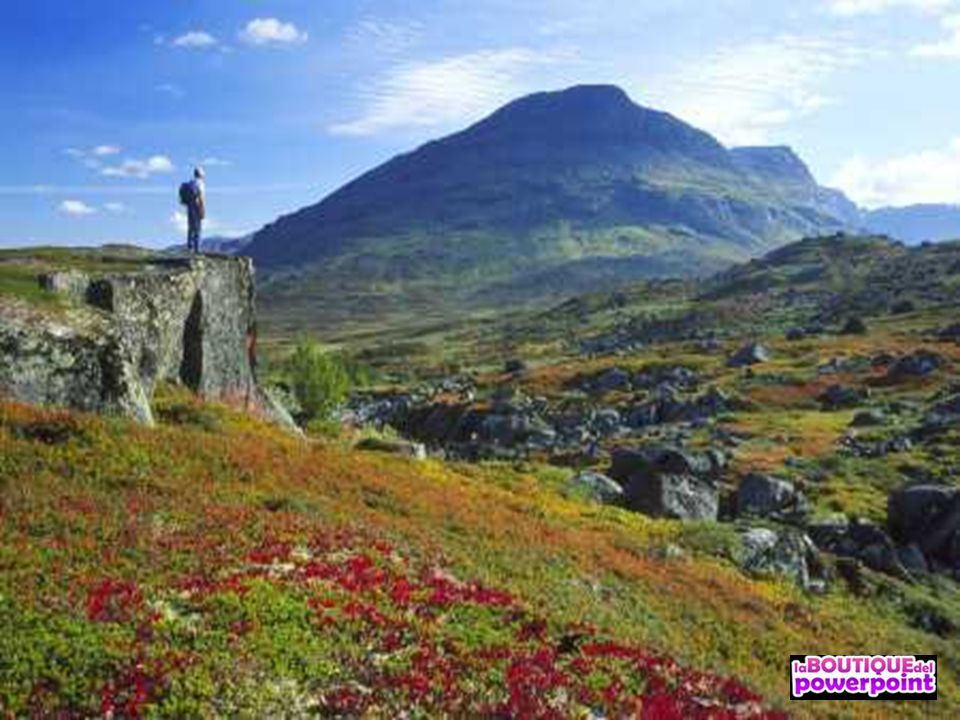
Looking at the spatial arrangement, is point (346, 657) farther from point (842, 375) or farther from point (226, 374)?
point (842, 375)

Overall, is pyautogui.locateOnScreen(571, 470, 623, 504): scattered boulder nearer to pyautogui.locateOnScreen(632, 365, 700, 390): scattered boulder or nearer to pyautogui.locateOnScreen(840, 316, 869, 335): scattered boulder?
pyautogui.locateOnScreen(632, 365, 700, 390): scattered boulder

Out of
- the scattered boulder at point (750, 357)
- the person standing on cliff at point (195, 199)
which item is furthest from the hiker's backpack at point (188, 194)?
the scattered boulder at point (750, 357)

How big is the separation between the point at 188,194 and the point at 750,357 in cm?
11575

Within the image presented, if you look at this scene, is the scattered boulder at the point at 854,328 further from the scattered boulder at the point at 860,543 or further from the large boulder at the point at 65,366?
the large boulder at the point at 65,366

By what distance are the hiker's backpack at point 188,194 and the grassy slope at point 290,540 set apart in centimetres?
1149

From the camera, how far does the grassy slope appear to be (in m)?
19.9

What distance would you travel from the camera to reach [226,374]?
5206 cm

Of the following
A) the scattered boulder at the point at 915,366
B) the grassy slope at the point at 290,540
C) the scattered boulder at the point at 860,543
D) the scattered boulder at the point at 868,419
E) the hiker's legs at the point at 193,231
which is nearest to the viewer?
the grassy slope at the point at 290,540

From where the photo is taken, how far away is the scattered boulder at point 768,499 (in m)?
62.3

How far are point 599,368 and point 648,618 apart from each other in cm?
12891

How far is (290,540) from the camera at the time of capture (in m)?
27.1

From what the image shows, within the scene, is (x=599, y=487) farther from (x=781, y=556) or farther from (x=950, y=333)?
(x=950, y=333)

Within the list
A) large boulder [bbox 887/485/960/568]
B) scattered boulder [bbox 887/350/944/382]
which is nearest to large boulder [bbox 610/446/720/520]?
large boulder [bbox 887/485/960/568]

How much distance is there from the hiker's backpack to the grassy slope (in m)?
11.5
